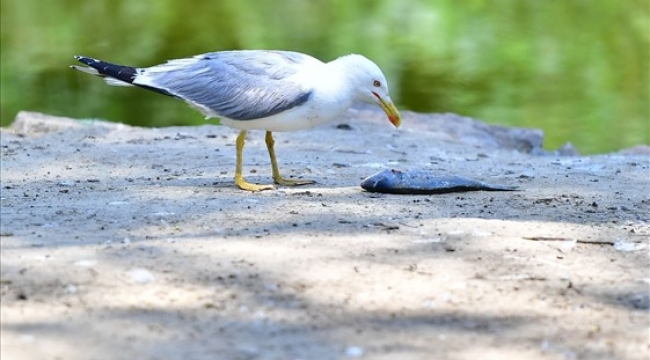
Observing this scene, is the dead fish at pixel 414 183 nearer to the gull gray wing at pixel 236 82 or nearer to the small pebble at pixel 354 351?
the gull gray wing at pixel 236 82

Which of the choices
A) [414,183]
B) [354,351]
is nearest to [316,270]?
[354,351]

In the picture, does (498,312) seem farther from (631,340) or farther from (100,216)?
(100,216)

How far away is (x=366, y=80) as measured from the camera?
239 inches

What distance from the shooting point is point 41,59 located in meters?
14.8

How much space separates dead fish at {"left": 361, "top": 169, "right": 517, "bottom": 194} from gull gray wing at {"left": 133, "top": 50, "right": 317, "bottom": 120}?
57 centimetres

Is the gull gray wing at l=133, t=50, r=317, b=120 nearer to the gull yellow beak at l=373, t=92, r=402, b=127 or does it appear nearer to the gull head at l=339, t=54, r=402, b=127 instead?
the gull head at l=339, t=54, r=402, b=127

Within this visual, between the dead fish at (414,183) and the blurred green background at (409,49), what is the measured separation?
553 cm

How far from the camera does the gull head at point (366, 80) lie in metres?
6.04

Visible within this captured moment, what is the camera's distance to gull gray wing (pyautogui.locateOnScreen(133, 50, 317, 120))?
5.95 meters

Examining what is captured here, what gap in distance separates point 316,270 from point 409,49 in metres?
12.4

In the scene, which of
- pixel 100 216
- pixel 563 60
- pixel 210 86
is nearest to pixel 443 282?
pixel 100 216

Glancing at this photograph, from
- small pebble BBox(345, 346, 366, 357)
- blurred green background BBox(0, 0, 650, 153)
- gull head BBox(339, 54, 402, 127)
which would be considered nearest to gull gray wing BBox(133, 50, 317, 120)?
gull head BBox(339, 54, 402, 127)

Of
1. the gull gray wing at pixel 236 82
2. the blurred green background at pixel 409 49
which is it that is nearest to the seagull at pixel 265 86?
the gull gray wing at pixel 236 82

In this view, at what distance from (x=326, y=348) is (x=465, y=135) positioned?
609 cm
